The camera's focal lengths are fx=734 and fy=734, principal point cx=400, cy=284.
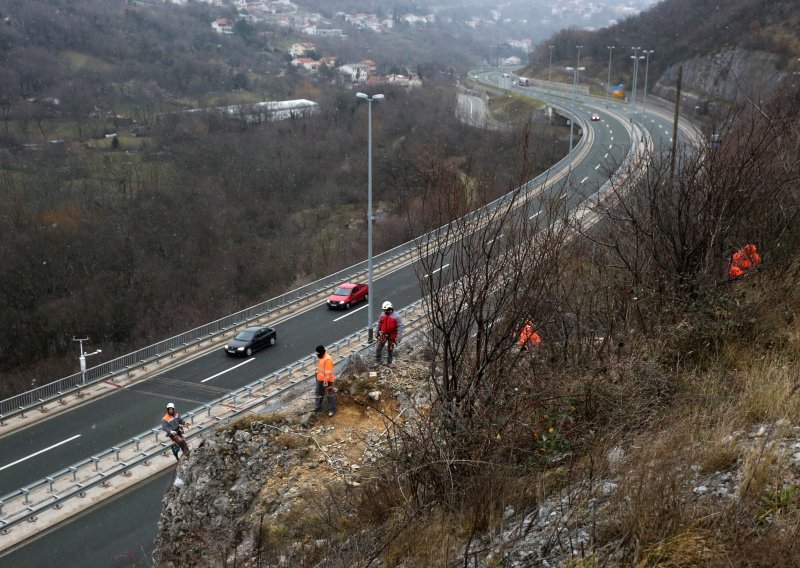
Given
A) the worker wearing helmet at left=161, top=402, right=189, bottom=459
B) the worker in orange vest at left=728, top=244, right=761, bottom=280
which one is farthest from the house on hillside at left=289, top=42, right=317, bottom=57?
the worker in orange vest at left=728, top=244, right=761, bottom=280

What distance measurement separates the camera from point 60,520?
15.4 m

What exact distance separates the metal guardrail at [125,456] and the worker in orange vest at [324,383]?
2.83m

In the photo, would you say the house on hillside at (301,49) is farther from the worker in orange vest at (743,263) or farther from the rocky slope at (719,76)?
the worker in orange vest at (743,263)

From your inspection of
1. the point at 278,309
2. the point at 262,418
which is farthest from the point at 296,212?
the point at 262,418

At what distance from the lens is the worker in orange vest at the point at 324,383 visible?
11.5m

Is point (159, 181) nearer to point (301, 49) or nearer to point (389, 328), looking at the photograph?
point (389, 328)

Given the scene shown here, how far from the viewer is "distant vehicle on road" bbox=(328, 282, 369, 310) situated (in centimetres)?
2784

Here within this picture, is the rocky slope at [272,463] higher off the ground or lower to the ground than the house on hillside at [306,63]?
lower

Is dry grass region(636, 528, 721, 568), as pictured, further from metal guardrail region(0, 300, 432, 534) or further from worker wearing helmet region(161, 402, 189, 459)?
worker wearing helmet region(161, 402, 189, 459)

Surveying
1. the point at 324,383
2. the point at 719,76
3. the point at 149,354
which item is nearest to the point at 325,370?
the point at 324,383

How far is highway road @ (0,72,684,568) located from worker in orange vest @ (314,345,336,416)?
10.9 ft

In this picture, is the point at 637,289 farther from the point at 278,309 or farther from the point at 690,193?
the point at 278,309

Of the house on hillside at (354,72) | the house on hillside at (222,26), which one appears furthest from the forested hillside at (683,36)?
the house on hillside at (222,26)

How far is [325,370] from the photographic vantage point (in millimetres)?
11539
